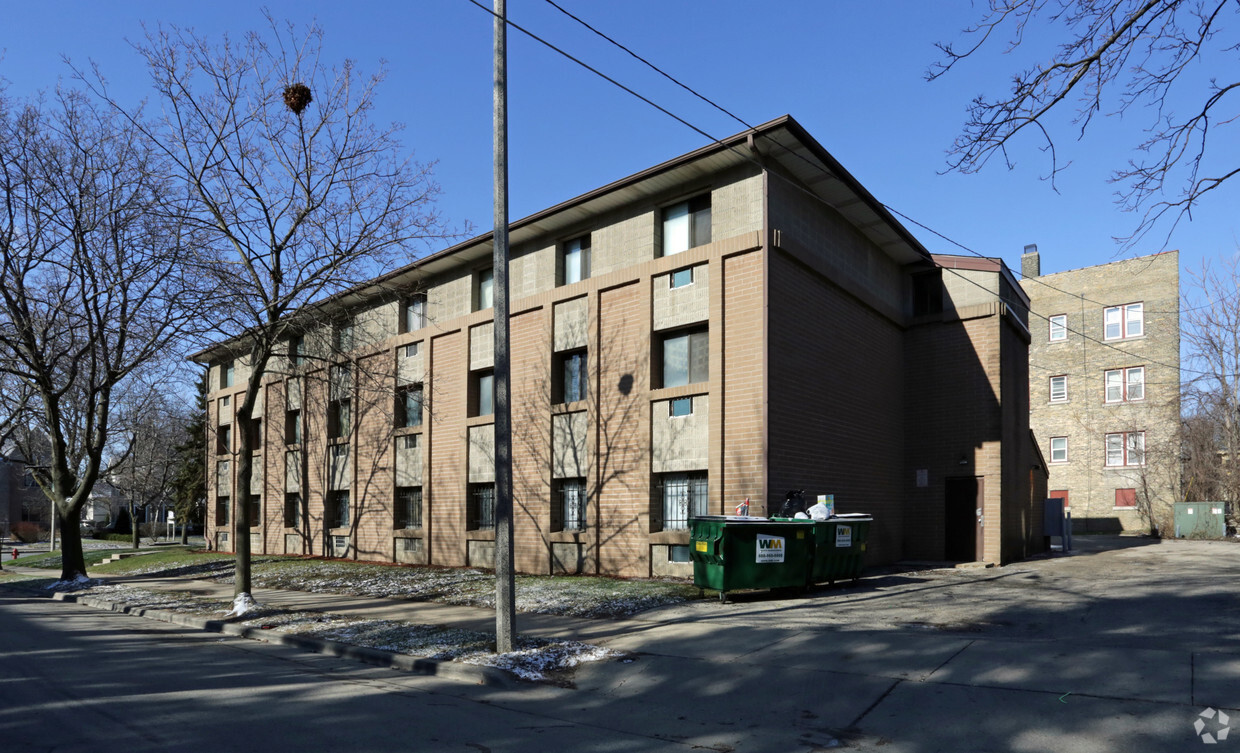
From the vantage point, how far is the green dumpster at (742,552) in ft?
43.2

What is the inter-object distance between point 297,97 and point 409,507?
14100mm

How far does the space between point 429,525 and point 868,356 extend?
1294 cm

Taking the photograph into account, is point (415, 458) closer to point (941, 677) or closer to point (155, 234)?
point (155, 234)

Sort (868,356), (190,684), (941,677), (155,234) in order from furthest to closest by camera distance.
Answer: (868,356) < (155,234) < (190,684) < (941,677)

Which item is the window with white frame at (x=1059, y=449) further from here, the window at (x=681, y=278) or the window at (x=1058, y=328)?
the window at (x=681, y=278)

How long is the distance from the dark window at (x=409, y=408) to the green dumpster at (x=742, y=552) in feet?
43.3

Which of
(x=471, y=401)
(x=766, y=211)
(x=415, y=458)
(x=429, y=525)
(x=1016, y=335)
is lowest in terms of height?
(x=429, y=525)

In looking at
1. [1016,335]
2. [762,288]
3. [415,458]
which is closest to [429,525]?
[415,458]

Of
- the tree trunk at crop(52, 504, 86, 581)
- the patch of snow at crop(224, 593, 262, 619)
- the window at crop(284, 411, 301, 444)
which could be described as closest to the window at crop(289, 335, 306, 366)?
the window at crop(284, 411, 301, 444)

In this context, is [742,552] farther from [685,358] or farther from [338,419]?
[338,419]

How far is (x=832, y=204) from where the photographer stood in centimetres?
1889

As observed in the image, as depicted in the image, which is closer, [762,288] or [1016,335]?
Answer: [762,288]

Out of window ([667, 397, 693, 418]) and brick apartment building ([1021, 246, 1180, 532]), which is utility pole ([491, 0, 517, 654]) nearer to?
window ([667, 397, 693, 418])

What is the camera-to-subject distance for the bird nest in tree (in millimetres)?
14289
